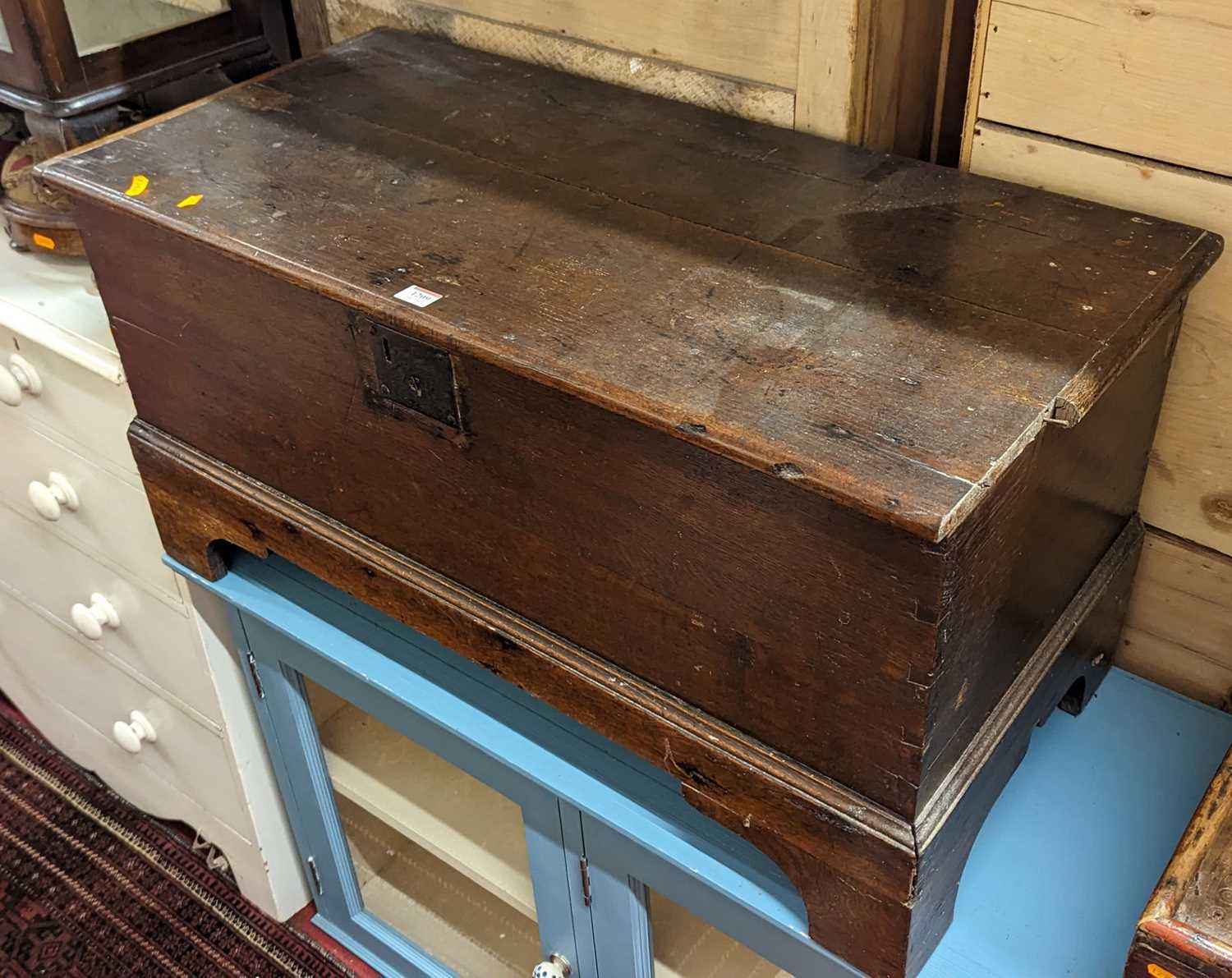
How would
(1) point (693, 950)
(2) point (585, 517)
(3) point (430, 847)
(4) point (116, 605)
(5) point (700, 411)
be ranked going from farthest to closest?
1. (4) point (116, 605)
2. (3) point (430, 847)
3. (1) point (693, 950)
4. (2) point (585, 517)
5. (5) point (700, 411)

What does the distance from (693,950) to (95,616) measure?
31.7 inches

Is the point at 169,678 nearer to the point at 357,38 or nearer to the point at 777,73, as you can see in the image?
the point at 357,38

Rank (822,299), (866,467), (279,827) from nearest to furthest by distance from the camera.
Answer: (866,467) → (822,299) → (279,827)

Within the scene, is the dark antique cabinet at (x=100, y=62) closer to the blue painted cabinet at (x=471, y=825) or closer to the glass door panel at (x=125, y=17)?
the glass door panel at (x=125, y=17)

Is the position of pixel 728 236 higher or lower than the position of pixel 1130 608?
higher

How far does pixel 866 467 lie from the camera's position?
63cm

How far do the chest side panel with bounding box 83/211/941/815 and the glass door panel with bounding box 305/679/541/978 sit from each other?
336 millimetres

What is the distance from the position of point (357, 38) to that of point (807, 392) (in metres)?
0.72

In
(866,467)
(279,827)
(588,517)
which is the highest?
(866,467)

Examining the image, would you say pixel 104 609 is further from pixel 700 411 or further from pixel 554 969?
pixel 700 411

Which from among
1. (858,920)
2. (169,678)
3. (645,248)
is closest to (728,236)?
(645,248)

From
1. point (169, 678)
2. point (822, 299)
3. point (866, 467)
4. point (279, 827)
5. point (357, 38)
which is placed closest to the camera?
point (866, 467)

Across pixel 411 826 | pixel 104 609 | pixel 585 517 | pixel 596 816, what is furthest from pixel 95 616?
pixel 585 517

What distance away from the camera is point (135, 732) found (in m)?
1.54
